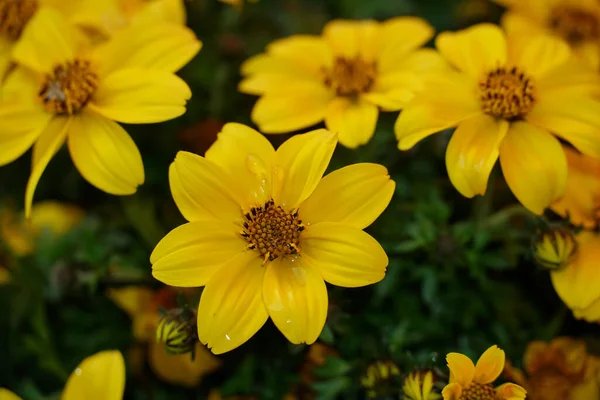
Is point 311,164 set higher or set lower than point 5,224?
higher

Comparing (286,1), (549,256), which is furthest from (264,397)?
(286,1)

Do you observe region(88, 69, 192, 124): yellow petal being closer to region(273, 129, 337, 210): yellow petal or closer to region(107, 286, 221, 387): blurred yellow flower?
region(273, 129, 337, 210): yellow petal

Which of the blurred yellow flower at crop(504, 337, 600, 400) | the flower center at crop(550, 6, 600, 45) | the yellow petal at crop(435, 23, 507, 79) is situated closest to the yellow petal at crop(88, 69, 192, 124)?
the yellow petal at crop(435, 23, 507, 79)

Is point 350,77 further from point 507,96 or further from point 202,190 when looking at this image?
point 202,190

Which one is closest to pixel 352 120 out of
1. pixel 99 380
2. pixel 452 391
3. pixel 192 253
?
pixel 192 253

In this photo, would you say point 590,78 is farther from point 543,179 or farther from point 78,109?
point 78,109

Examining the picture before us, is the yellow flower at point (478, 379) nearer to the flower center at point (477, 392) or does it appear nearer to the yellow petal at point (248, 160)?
the flower center at point (477, 392)

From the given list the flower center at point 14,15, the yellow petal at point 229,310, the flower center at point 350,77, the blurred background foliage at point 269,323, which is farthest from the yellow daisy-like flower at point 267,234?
the flower center at point 14,15

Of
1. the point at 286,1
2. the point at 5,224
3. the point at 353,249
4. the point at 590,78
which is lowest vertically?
the point at 5,224
